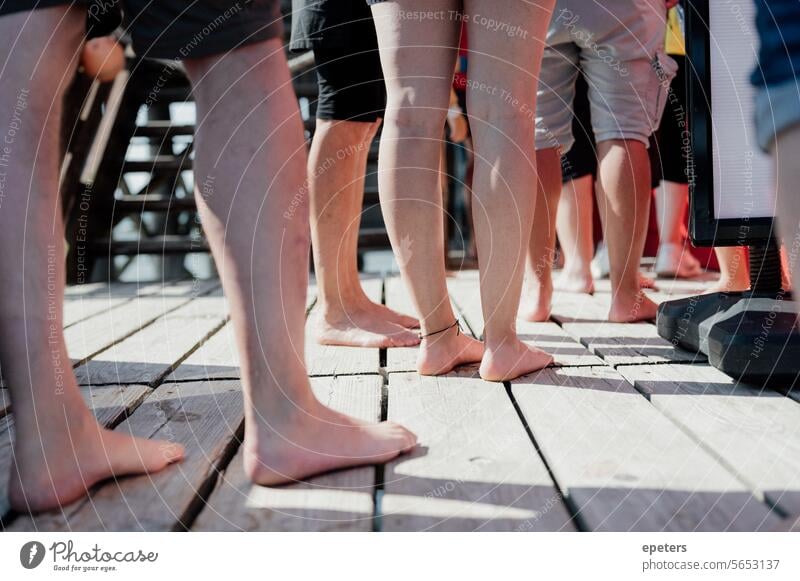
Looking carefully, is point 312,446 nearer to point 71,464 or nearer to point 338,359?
point 71,464

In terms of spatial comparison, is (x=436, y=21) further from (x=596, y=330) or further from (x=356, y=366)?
(x=596, y=330)

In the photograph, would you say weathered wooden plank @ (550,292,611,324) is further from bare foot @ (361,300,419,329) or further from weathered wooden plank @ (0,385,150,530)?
weathered wooden plank @ (0,385,150,530)

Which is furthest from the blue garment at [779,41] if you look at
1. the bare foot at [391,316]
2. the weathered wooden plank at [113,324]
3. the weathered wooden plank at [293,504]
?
the weathered wooden plank at [113,324]

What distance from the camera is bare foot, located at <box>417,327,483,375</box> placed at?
1.12 metres

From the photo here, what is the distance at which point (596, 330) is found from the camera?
145cm

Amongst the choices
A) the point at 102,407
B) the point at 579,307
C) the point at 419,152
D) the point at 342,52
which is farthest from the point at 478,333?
the point at 102,407

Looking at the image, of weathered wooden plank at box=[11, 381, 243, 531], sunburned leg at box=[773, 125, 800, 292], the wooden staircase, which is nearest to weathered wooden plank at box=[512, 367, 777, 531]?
sunburned leg at box=[773, 125, 800, 292]

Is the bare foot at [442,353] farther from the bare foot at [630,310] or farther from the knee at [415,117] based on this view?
the bare foot at [630,310]

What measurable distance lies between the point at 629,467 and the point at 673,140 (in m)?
1.82

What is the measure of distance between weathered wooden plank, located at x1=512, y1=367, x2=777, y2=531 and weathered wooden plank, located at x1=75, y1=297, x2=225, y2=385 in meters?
0.61

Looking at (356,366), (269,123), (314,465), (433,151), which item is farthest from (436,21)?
(314,465)

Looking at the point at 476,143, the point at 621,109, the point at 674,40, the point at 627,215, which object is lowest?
the point at 627,215

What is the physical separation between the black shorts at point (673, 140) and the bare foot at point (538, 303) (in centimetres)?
91

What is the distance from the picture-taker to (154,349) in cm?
141
